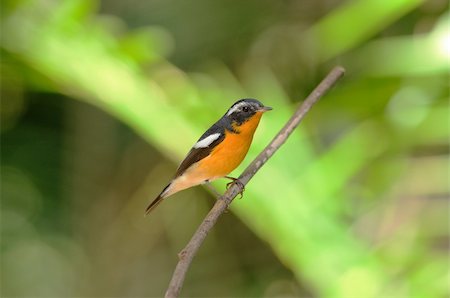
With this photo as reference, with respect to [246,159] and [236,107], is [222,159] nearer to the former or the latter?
[236,107]

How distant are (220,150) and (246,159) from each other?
0.59 m

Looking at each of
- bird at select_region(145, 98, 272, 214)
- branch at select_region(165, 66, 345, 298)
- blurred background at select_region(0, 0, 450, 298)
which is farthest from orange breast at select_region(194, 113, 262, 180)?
blurred background at select_region(0, 0, 450, 298)

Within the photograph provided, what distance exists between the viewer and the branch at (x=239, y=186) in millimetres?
1043

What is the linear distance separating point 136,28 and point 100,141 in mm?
535

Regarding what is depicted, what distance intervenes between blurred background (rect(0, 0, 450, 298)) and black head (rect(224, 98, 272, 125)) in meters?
0.46

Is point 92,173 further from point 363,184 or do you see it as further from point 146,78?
point 363,184

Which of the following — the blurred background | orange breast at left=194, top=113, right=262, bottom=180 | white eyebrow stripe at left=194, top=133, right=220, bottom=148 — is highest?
white eyebrow stripe at left=194, top=133, right=220, bottom=148

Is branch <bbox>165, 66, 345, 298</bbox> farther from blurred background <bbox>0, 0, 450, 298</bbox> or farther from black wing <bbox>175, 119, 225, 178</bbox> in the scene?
blurred background <bbox>0, 0, 450, 298</bbox>

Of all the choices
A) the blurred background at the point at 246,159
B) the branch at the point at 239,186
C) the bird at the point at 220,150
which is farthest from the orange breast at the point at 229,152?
the blurred background at the point at 246,159

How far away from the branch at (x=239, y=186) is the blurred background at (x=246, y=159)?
0.74 m

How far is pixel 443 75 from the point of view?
2744mm

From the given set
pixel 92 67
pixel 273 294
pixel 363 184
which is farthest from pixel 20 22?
pixel 273 294

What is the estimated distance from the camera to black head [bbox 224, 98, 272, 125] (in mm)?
1709

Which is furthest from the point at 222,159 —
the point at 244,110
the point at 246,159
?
the point at 246,159
